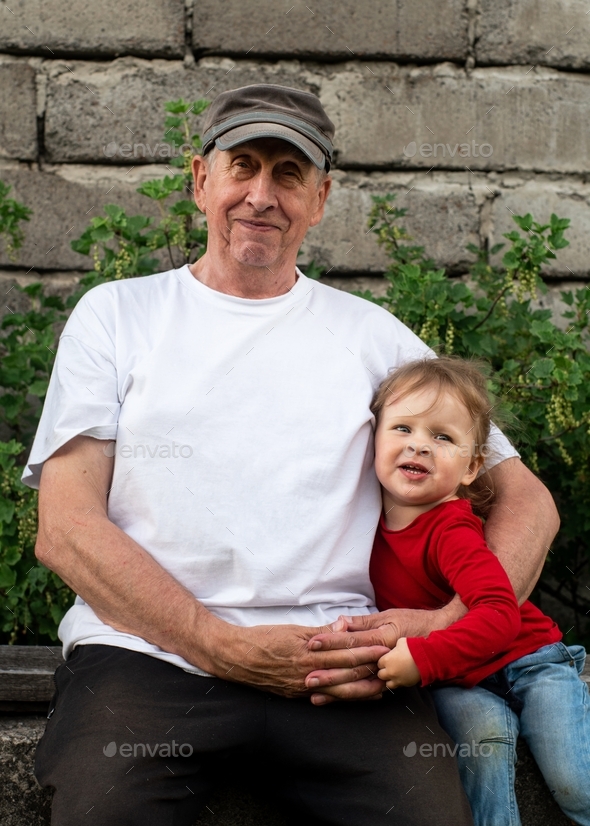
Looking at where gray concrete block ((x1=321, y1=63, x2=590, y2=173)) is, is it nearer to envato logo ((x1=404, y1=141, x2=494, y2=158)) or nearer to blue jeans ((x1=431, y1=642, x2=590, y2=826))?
envato logo ((x1=404, y1=141, x2=494, y2=158))

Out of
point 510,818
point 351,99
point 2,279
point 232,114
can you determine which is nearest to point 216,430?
point 232,114

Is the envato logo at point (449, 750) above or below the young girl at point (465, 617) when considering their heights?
below

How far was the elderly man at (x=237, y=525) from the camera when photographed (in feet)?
5.93

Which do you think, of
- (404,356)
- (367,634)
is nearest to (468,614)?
(367,634)

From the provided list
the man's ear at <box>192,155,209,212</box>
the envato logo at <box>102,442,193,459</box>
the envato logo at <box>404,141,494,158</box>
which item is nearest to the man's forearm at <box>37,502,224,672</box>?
the envato logo at <box>102,442,193,459</box>

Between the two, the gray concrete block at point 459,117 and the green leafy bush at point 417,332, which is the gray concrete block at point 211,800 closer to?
the green leafy bush at point 417,332

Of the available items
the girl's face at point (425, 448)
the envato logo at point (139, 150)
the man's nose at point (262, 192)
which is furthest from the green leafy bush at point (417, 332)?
the girl's face at point (425, 448)

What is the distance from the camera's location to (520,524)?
2.23 m

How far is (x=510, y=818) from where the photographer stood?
1934 millimetres

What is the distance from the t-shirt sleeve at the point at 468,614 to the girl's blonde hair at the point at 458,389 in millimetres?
279

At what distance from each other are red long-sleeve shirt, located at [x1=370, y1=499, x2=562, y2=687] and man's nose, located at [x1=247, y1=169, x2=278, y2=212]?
879 mm

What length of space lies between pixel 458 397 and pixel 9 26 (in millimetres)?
2263

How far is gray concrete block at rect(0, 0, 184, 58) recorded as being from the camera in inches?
127

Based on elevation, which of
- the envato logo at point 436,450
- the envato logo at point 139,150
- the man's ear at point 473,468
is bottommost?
the man's ear at point 473,468
